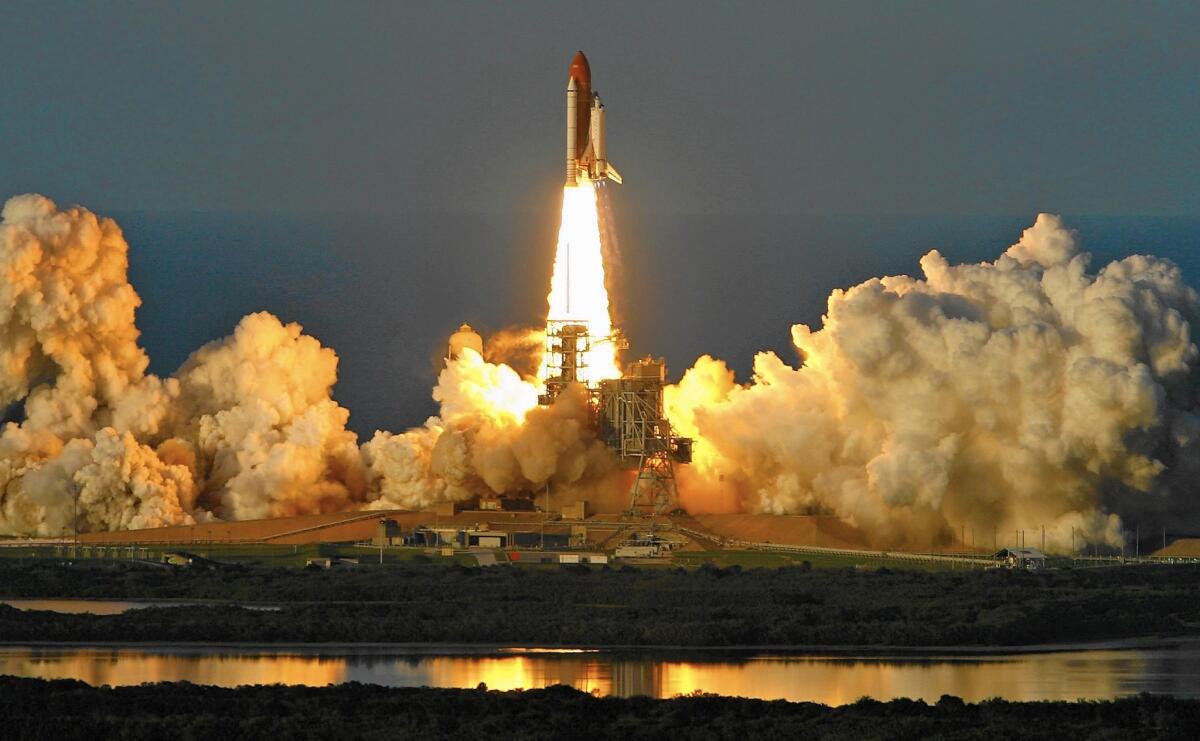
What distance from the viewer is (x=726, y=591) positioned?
69.0 meters

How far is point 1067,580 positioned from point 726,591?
843 cm

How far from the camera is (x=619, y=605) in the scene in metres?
67.3

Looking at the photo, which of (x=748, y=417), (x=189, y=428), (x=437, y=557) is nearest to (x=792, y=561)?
(x=748, y=417)

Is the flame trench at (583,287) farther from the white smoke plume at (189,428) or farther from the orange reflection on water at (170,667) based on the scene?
the orange reflection on water at (170,667)

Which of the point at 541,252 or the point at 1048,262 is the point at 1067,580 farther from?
the point at 541,252

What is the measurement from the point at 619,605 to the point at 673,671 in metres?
8.46

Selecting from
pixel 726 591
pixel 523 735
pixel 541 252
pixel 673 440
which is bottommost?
pixel 523 735

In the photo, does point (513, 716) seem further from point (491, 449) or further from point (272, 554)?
point (491, 449)

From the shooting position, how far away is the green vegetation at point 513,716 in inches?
1961

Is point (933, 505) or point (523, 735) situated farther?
point (933, 505)

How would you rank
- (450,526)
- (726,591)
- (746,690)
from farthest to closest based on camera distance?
1. (450,526)
2. (726,591)
3. (746,690)

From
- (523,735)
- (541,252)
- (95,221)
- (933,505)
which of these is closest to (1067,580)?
(933,505)

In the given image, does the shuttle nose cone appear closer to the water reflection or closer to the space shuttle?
the space shuttle

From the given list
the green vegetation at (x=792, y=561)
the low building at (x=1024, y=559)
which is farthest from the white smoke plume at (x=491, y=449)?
the low building at (x=1024, y=559)
